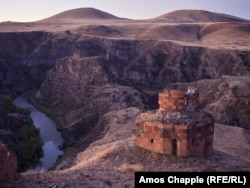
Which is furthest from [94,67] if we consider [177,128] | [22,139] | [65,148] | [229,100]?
[177,128]

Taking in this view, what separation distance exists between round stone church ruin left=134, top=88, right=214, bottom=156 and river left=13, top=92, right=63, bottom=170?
14199mm

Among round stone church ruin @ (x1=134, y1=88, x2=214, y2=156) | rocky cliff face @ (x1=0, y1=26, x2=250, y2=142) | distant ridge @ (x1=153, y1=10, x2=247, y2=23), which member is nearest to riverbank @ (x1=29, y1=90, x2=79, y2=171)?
rocky cliff face @ (x1=0, y1=26, x2=250, y2=142)

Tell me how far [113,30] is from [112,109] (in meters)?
55.0

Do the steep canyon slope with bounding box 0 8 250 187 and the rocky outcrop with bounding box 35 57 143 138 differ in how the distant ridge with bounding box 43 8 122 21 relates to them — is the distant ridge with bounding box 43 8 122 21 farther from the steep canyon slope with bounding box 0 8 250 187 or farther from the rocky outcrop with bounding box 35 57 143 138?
the rocky outcrop with bounding box 35 57 143 138

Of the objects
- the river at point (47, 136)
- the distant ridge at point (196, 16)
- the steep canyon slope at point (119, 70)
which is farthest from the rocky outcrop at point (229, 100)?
the distant ridge at point (196, 16)

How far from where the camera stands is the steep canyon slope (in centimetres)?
4422

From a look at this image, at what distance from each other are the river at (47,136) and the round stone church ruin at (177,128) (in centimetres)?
1420

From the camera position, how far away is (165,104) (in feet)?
75.0

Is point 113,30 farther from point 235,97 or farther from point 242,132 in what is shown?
point 242,132

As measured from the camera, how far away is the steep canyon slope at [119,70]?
4422 cm

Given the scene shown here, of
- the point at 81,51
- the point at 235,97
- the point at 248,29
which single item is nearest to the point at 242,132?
the point at 235,97

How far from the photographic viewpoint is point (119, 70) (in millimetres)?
73312

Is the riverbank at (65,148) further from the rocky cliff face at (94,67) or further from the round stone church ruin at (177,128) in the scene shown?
the round stone church ruin at (177,128)

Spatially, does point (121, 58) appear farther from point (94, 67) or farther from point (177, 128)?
point (177, 128)
